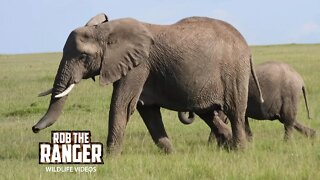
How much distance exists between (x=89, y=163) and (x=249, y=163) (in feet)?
5.79

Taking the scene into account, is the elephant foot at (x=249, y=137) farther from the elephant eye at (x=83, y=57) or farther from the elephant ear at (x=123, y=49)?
the elephant eye at (x=83, y=57)

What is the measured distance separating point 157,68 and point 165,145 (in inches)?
41.2

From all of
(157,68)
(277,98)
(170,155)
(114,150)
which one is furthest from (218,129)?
(114,150)

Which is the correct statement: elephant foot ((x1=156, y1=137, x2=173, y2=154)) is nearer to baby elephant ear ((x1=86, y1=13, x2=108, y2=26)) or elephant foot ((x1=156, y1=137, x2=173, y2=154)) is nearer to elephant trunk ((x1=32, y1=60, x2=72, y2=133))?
elephant trunk ((x1=32, y1=60, x2=72, y2=133))

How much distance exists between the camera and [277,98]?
9766 mm

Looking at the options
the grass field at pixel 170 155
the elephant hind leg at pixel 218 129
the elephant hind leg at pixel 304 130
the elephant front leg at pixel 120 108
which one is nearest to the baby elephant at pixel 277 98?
the elephant hind leg at pixel 304 130

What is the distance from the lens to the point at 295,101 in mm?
9852

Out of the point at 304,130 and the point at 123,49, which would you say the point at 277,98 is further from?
the point at 123,49

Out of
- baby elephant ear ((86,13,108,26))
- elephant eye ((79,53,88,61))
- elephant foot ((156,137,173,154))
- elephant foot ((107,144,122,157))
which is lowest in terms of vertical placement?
elephant foot ((156,137,173,154))

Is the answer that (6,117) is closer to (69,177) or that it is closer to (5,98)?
(5,98)

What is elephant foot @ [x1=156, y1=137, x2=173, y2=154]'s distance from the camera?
25.9 feet

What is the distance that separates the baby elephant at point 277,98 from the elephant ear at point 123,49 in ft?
7.61

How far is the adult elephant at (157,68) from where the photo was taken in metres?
7.40

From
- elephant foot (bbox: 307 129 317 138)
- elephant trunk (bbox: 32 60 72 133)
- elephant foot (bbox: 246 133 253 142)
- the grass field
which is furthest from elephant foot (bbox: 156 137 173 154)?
elephant foot (bbox: 307 129 317 138)
